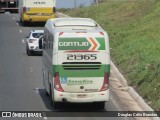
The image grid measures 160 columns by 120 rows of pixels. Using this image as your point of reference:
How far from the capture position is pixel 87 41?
793 inches

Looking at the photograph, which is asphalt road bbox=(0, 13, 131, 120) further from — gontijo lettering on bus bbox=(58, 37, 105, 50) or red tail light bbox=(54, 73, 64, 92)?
gontijo lettering on bus bbox=(58, 37, 105, 50)

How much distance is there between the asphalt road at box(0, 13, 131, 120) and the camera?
2116 cm

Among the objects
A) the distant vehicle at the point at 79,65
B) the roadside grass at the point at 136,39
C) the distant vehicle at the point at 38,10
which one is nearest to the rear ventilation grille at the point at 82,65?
the distant vehicle at the point at 79,65

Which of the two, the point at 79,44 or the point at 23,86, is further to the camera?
the point at 23,86

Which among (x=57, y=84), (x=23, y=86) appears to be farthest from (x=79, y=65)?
(x=23, y=86)

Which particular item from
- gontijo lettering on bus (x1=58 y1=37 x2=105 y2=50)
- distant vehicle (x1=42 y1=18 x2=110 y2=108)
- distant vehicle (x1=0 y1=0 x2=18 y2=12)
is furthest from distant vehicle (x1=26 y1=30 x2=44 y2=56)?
distant vehicle (x1=0 y1=0 x2=18 y2=12)

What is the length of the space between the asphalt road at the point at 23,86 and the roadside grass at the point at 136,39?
5.02ft

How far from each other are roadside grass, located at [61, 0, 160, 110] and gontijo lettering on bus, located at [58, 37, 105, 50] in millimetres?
2837

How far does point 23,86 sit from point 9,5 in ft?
152

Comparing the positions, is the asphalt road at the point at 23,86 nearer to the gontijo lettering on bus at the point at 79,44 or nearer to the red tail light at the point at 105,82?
the red tail light at the point at 105,82

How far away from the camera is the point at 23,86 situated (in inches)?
1022

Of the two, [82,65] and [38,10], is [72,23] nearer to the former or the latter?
[82,65]

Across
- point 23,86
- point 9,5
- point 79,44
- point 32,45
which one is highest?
point 79,44

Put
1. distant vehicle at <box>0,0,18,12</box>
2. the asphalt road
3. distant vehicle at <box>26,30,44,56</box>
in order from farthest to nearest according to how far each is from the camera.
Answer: distant vehicle at <box>0,0,18,12</box>
distant vehicle at <box>26,30,44,56</box>
the asphalt road
